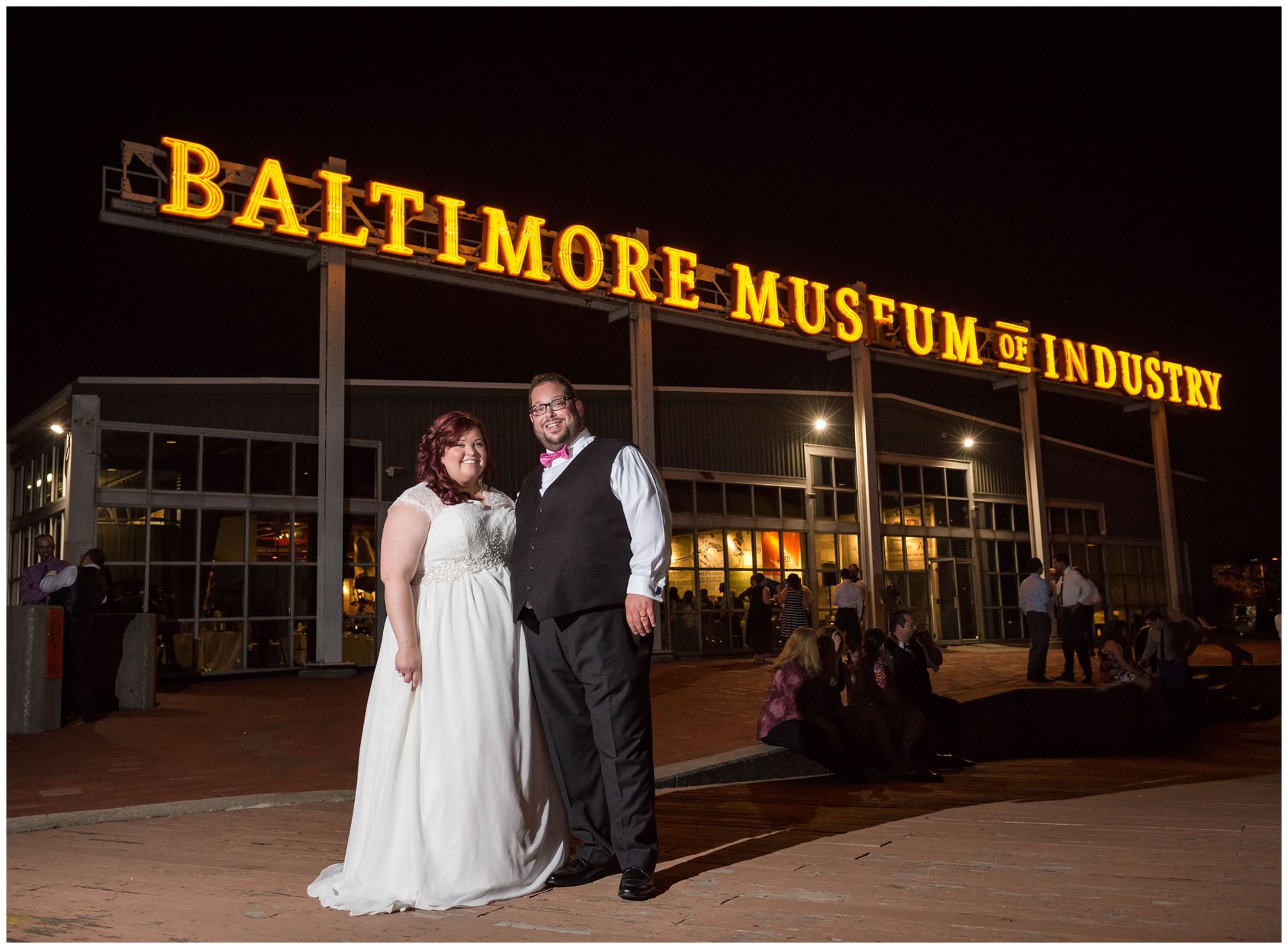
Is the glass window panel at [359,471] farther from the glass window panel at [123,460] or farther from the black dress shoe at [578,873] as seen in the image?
the black dress shoe at [578,873]

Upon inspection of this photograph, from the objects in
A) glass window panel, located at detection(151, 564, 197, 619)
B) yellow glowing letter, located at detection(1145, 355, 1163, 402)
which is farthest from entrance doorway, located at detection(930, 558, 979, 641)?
glass window panel, located at detection(151, 564, 197, 619)

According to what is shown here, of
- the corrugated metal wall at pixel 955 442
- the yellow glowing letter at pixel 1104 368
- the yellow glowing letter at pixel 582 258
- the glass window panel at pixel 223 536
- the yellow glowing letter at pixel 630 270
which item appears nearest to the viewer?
the glass window panel at pixel 223 536

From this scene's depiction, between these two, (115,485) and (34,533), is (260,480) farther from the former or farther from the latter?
(34,533)

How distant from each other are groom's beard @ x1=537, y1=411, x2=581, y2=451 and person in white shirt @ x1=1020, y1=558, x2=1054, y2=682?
34.9ft

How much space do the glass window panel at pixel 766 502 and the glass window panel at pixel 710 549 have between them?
1105 millimetres

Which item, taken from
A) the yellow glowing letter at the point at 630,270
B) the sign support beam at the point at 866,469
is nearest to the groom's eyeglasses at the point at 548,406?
the yellow glowing letter at the point at 630,270

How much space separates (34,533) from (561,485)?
1521cm

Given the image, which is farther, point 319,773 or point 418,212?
point 418,212

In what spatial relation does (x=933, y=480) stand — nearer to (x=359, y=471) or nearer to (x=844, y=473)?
(x=844, y=473)

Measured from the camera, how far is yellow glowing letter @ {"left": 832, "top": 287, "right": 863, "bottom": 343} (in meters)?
19.7

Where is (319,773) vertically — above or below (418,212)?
below

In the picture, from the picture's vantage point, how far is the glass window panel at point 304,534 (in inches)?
603

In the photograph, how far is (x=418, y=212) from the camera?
14883 mm

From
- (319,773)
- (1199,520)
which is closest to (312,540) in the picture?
(319,773)
